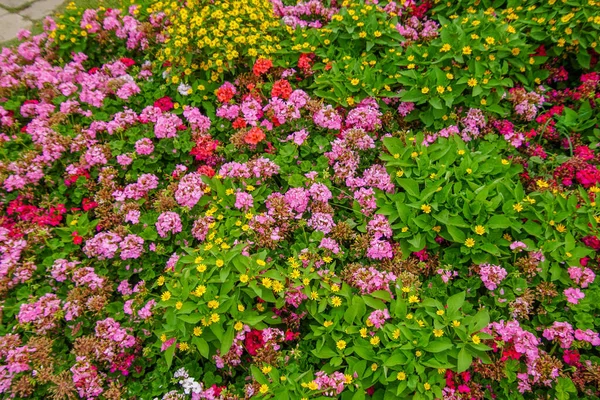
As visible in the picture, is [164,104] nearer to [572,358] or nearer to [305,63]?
[305,63]

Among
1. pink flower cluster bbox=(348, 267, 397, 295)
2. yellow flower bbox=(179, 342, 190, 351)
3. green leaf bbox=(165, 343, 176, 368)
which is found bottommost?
yellow flower bbox=(179, 342, 190, 351)

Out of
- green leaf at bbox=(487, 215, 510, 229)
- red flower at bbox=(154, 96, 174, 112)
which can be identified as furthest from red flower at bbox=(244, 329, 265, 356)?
red flower at bbox=(154, 96, 174, 112)

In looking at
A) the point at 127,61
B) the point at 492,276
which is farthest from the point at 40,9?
the point at 492,276

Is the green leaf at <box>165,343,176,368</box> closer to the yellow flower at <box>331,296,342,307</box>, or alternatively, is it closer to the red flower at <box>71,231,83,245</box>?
the yellow flower at <box>331,296,342,307</box>

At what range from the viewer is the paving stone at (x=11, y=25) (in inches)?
210

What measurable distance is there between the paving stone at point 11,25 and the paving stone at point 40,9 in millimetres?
118

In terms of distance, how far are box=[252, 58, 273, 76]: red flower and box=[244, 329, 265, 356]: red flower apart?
2232 mm

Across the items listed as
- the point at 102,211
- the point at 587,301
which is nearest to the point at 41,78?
the point at 102,211

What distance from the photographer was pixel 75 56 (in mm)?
4297

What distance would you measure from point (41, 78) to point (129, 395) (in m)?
3.08

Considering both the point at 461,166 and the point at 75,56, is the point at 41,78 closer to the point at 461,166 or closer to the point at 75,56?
the point at 75,56

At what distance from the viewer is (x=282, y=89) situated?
3.70m

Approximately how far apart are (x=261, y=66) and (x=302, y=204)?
4.69ft

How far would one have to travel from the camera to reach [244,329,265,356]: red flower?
8.57 feet
